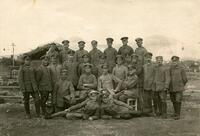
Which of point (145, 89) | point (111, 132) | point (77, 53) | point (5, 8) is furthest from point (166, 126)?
point (5, 8)

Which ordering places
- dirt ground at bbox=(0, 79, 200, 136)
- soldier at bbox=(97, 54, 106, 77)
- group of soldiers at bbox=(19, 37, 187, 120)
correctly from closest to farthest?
dirt ground at bbox=(0, 79, 200, 136) < group of soldiers at bbox=(19, 37, 187, 120) < soldier at bbox=(97, 54, 106, 77)

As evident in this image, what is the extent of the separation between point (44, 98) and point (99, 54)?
2.17 metres

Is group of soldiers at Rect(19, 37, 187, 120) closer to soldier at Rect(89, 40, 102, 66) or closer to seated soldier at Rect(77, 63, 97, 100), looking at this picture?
→ seated soldier at Rect(77, 63, 97, 100)

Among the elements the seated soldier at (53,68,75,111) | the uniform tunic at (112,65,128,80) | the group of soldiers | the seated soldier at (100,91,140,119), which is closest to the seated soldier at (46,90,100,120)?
the group of soldiers

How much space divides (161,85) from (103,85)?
156cm

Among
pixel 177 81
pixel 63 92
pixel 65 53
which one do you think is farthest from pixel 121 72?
pixel 65 53

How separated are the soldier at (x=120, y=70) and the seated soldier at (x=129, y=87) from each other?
20 cm

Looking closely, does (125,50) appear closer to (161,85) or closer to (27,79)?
(161,85)

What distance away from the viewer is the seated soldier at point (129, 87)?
9.02 meters

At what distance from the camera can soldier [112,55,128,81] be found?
9.51 metres

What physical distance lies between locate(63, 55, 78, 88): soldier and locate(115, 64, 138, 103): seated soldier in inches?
56.5

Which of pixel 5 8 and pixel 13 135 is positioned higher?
pixel 5 8

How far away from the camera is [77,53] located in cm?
1014

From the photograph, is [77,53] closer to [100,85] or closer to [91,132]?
[100,85]
